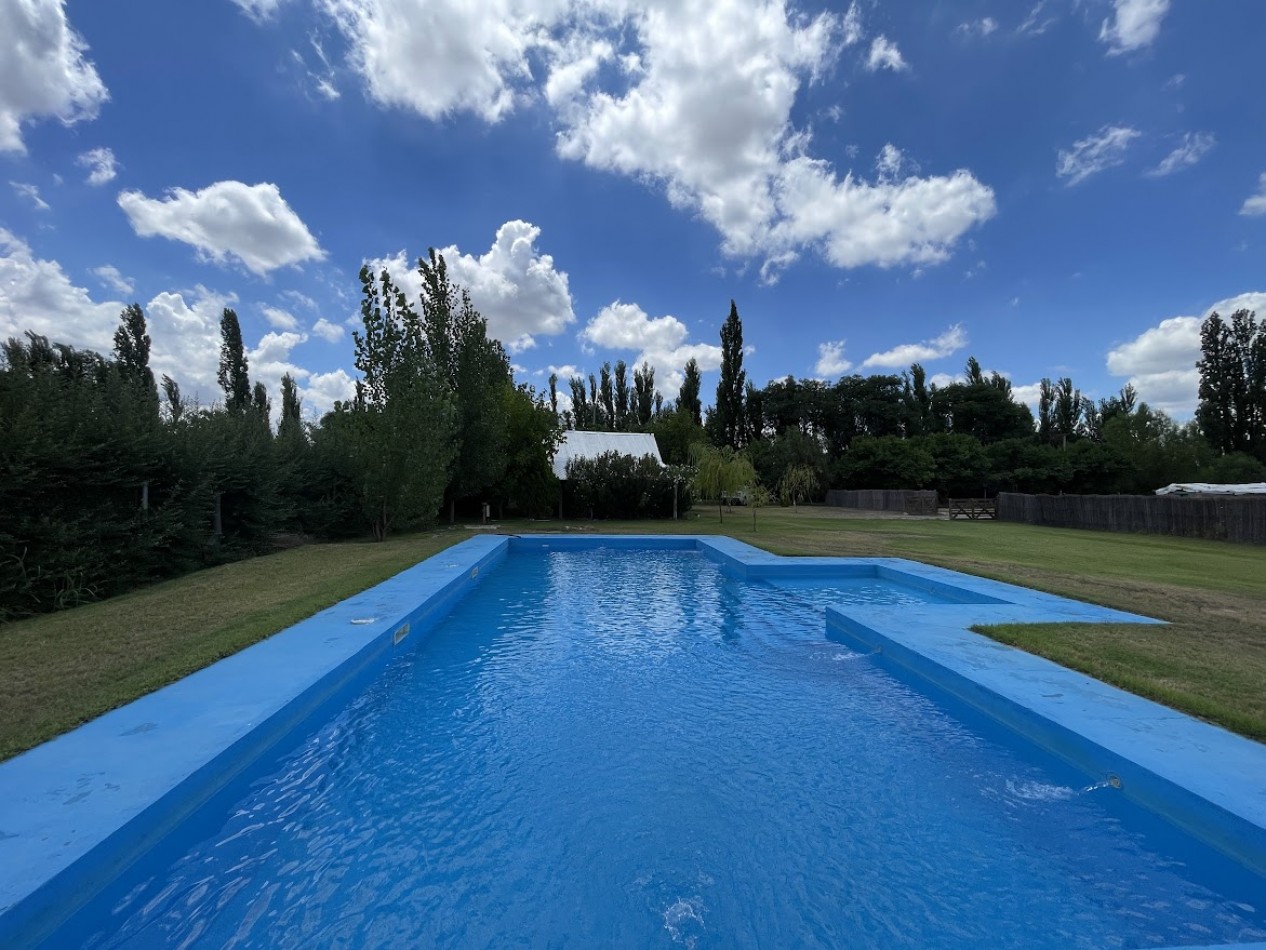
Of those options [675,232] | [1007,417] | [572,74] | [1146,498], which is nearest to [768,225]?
[675,232]

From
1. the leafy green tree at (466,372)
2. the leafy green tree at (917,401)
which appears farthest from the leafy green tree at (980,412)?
the leafy green tree at (466,372)

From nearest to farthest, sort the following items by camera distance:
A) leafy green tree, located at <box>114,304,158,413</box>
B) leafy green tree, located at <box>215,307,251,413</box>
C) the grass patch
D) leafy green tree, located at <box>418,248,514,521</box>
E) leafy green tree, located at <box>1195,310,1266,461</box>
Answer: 1. the grass patch
2. leafy green tree, located at <box>418,248,514,521</box>
3. leafy green tree, located at <box>114,304,158,413</box>
4. leafy green tree, located at <box>215,307,251,413</box>
5. leafy green tree, located at <box>1195,310,1266,461</box>

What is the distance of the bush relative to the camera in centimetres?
2408

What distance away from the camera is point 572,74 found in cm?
1436

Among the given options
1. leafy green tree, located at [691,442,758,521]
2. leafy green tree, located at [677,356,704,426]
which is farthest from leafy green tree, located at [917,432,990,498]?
leafy green tree, located at [691,442,758,521]

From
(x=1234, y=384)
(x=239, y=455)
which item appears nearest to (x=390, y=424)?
(x=239, y=455)

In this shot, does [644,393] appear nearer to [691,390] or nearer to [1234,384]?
[691,390]

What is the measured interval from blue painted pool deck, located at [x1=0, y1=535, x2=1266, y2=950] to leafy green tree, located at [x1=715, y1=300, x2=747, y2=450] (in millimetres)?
38467

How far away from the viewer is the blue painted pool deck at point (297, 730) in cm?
245

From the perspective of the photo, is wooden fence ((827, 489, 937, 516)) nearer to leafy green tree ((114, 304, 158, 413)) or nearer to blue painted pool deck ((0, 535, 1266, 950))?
blue painted pool deck ((0, 535, 1266, 950))

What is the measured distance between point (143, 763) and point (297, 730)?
44.1 inches

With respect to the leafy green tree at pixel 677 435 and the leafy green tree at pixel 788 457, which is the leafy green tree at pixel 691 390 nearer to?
the leafy green tree at pixel 677 435

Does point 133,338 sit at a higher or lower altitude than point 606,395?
lower

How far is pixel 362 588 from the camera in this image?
8.50m
